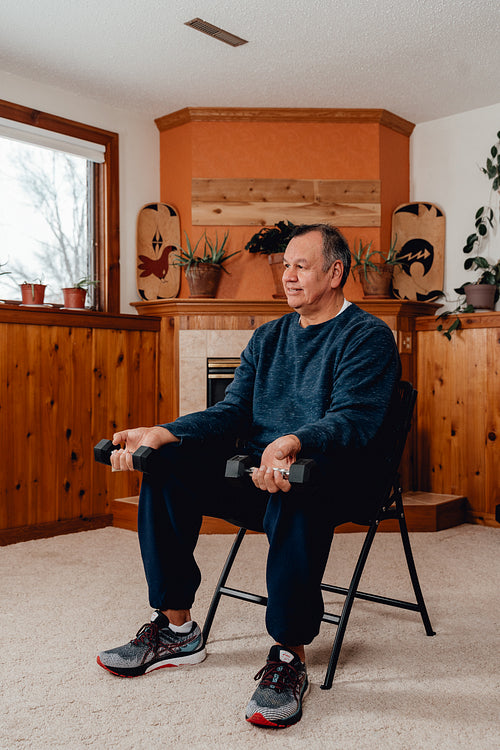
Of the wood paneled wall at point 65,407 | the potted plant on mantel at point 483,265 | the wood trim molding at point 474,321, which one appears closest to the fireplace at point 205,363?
the wood paneled wall at point 65,407

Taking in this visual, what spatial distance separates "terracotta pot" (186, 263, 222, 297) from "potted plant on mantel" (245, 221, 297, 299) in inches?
10.4

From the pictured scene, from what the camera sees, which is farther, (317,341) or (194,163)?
(194,163)

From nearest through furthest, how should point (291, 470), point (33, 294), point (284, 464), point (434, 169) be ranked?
1. point (291, 470)
2. point (284, 464)
3. point (33, 294)
4. point (434, 169)

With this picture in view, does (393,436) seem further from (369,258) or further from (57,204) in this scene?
(57,204)

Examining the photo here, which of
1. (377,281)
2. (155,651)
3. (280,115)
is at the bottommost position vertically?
(155,651)

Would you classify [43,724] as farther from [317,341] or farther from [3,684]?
[317,341]

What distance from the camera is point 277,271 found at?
12.9 feet

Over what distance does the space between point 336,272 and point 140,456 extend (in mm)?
752

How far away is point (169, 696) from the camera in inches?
64.4

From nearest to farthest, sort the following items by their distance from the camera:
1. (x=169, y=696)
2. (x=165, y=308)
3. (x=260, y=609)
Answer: (x=169, y=696) < (x=260, y=609) < (x=165, y=308)

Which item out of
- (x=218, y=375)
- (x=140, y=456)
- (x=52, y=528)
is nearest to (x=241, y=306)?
(x=218, y=375)

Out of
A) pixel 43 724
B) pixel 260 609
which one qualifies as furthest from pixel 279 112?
pixel 43 724

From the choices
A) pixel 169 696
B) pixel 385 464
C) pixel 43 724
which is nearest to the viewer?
pixel 43 724

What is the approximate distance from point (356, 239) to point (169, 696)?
9.98 ft
